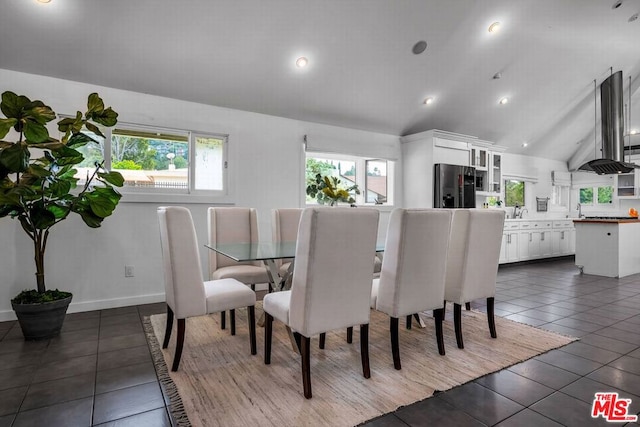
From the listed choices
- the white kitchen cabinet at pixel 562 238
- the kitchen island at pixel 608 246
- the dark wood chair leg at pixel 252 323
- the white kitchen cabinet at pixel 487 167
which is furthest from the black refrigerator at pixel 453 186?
the dark wood chair leg at pixel 252 323

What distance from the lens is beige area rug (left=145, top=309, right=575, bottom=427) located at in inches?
69.6

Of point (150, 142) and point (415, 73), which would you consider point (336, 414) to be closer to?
point (150, 142)

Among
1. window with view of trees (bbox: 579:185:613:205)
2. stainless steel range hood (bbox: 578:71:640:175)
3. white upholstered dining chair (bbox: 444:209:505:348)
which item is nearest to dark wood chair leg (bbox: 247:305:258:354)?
white upholstered dining chair (bbox: 444:209:505:348)

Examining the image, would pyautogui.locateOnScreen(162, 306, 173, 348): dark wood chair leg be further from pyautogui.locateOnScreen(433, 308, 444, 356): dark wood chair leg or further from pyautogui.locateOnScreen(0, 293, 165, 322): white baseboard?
pyautogui.locateOnScreen(433, 308, 444, 356): dark wood chair leg

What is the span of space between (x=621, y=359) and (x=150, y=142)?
4641 millimetres

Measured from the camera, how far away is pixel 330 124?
16.6 feet

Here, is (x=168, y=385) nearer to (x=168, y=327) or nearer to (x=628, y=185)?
(x=168, y=327)

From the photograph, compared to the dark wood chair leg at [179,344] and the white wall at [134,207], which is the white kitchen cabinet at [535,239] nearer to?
the white wall at [134,207]

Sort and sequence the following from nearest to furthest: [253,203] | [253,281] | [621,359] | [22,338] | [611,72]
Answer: [621,359]
[22,338]
[253,281]
[253,203]
[611,72]

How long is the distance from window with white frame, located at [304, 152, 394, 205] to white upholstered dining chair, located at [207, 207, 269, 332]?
1817 millimetres

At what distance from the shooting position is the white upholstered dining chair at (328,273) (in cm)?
183

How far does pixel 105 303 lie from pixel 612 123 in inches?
319

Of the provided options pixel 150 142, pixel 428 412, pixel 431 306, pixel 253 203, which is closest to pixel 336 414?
pixel 428 412
